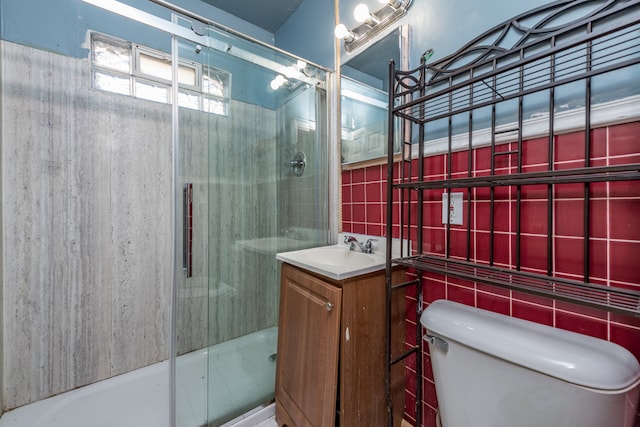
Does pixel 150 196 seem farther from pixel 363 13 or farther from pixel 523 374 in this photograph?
pixel 523 374

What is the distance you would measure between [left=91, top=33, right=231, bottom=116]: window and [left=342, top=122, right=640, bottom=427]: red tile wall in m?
1.11

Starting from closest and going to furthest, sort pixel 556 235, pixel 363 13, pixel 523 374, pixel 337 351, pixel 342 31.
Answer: pixel 523 374
pixel 556 235
pixel 337 351
pixel 363 13
pixel 342 31

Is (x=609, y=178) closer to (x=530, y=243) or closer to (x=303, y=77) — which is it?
(x=530, y=243)

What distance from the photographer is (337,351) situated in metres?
0.90

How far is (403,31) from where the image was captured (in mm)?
1148

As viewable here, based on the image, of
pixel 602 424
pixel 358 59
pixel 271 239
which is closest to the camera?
pixel 602 424

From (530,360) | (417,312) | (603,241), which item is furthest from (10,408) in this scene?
(603,241)

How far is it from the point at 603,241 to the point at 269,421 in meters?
1.58

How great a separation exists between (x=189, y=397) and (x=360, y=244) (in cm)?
116

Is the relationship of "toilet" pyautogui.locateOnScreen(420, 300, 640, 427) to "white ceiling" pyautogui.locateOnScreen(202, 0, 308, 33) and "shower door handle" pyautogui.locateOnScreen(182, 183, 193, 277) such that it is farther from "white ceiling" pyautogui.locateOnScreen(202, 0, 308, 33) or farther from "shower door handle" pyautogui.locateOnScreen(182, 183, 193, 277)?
"white ceiling" pyautogui.locateOnScreen(202, 0, 308, 33)

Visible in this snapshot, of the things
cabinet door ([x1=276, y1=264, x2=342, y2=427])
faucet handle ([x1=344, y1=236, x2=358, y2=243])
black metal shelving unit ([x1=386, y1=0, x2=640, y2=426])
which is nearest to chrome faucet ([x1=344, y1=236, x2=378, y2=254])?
faucet handle ([x1=344, y1=236, x2=358, y2=243])

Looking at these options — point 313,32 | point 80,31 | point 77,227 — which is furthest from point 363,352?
point 80,31

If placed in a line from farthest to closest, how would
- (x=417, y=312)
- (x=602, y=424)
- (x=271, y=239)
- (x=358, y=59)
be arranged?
(x=271, y=239) → (x=358, y=59) → (x=417, y=312) → (x=602, y=424)

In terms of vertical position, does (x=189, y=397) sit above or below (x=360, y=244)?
below
